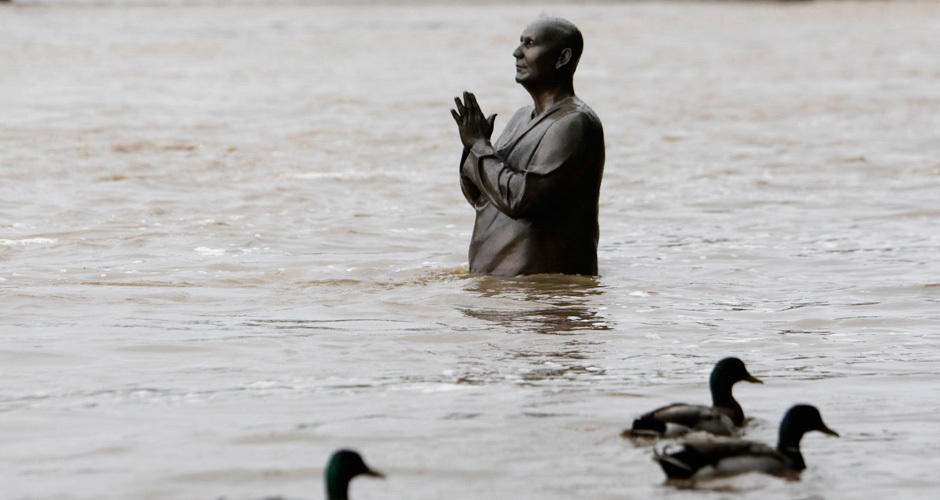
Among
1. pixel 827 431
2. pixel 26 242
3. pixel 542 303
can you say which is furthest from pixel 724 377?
pixel 26 242

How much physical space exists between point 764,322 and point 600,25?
40.9m

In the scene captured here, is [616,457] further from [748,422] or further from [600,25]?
[600,25]

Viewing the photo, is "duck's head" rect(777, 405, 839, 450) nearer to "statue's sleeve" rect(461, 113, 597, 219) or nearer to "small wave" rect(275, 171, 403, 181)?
"statue's sleeve" rect(461, 113, 597, 219)

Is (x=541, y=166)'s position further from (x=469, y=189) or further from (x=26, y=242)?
(x=26, y=242)

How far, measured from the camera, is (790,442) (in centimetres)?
651

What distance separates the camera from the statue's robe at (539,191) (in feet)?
32.2

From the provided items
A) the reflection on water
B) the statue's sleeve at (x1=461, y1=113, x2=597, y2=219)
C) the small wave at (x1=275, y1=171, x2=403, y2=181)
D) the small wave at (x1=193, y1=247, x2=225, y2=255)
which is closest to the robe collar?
the statue's sleeve at (x1=461, y1=113, x2=597, y2=219)

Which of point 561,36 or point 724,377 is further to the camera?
point 561,36

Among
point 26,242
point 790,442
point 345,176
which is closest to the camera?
point 790,442

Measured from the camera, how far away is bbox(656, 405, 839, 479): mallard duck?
619 centimetres

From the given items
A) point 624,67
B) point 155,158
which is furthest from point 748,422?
point 624,67

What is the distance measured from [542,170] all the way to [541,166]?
0.16 feet

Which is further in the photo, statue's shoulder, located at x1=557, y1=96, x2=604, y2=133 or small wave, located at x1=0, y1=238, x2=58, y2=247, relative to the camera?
small wave, located at x1=0, y1=238, x2=58, y2=247

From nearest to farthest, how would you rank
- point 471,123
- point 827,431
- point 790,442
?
point 790,442
point 827,431
point 471,123
